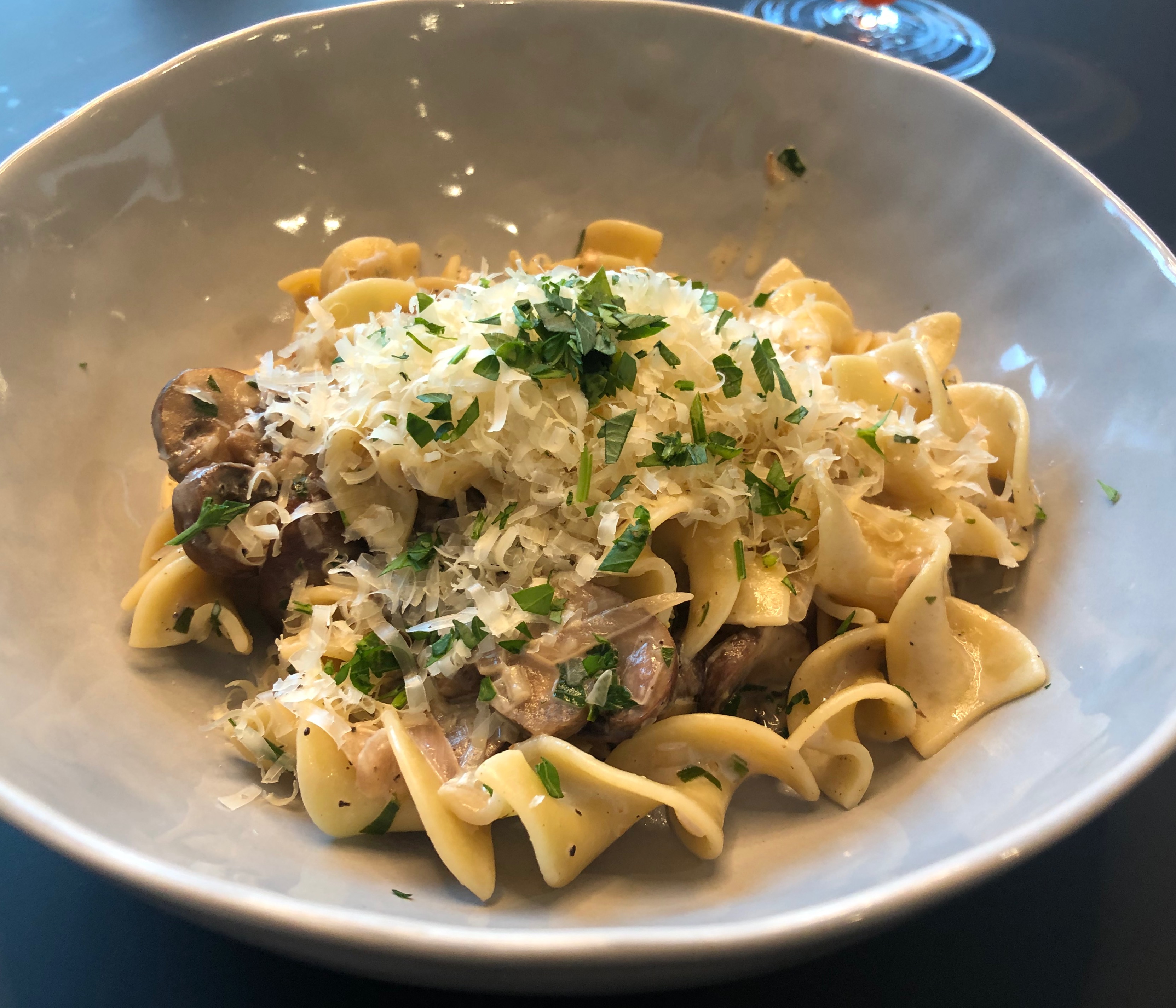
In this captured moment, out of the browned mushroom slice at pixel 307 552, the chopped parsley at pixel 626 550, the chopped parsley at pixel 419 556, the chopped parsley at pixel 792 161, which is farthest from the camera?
the chopped parsley at pixel 792 161

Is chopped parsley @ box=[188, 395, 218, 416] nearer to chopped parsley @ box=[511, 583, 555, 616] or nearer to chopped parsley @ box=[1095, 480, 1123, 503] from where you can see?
chopped parsley @ box=[511, 583, 555, 616]

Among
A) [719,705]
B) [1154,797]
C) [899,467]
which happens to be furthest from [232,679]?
[1154,797]

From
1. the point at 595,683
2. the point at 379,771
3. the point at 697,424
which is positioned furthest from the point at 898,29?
the point at 379,771

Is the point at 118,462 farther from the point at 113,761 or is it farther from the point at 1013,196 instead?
the point at 1013,196

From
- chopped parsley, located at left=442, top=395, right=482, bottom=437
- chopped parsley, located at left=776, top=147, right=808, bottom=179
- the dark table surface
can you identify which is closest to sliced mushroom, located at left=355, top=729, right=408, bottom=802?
the dark table surface

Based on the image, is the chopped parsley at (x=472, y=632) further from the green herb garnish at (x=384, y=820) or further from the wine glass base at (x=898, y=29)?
the wine glass base at (x=898, y=29)

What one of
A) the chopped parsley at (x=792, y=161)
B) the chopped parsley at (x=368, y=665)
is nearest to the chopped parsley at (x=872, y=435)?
the chopped parsley at (x=368, y=665)
